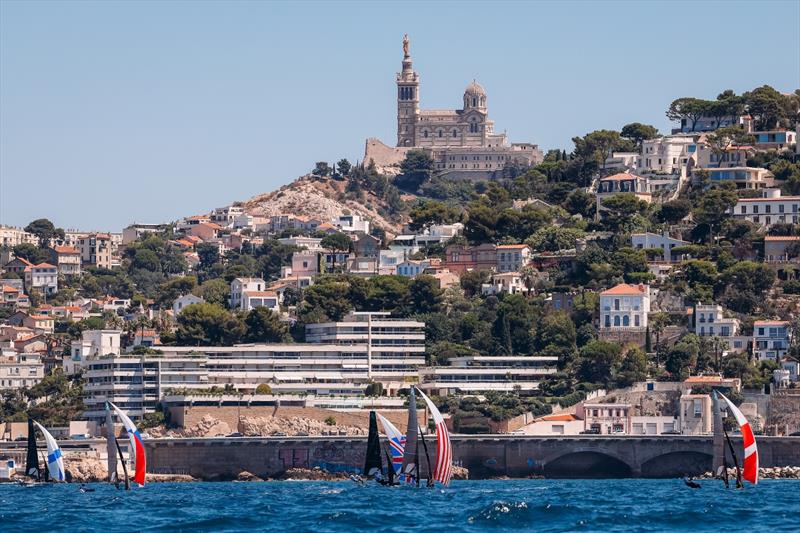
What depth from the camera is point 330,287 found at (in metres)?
162

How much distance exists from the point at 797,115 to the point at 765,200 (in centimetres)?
2191

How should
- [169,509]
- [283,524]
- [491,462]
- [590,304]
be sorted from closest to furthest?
[283,524], [169,509], [491,462], [590,304]

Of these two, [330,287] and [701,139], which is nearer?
[330,287]

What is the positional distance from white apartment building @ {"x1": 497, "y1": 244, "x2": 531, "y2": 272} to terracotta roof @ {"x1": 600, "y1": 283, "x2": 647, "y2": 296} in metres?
16.3

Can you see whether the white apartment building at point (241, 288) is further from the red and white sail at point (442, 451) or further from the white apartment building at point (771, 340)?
the red and white sail at point (442, 451)

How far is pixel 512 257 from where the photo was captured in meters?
A: 168

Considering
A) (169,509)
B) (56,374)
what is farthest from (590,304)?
(169,509)

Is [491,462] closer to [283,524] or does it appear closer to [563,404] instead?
[563,404]

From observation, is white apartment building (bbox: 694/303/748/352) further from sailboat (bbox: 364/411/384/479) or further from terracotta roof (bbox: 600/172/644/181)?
sailboat (bbox: 364/411/384/479)

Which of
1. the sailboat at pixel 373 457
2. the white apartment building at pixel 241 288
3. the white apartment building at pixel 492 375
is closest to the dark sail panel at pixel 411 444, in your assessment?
the sailboat at pixel 373 457

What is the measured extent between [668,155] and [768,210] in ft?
50.8

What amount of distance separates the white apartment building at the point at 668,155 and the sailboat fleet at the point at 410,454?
7158cm

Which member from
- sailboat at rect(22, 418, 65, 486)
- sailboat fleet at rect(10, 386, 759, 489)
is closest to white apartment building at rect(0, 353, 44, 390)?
sailboat at rect(22, 418, 65, 486)

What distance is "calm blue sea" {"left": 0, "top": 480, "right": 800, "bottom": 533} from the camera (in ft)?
278
